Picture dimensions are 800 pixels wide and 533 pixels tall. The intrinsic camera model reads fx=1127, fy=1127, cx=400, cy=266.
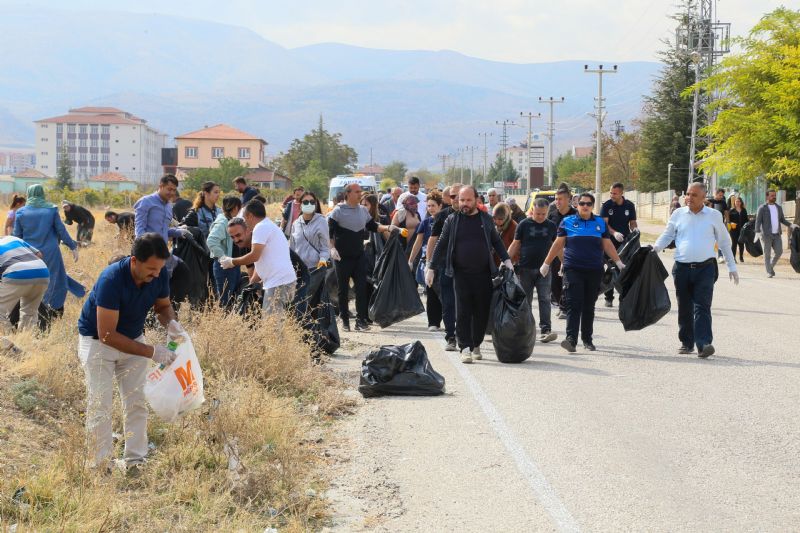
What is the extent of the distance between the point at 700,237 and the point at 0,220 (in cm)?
3436

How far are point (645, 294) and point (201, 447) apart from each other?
725 centimetres

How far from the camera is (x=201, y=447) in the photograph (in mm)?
7496

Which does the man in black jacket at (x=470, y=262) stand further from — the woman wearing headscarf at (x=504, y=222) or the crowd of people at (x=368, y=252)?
the woman wearing headscarf at (x=504, y=222)

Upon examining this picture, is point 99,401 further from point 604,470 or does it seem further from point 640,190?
point 640,190

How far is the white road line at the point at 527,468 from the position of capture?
618cm

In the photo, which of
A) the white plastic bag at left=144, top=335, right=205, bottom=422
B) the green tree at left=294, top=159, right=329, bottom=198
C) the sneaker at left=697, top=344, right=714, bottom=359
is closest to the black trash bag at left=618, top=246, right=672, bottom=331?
the sneaker at left=697, top=344, right=714, bottom=359

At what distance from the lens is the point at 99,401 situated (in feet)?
22.6

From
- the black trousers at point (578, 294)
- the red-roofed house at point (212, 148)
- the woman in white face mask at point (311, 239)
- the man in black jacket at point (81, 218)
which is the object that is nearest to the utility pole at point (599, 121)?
the man in black jacket at point (81, 218)

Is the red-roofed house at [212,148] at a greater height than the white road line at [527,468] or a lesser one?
greater

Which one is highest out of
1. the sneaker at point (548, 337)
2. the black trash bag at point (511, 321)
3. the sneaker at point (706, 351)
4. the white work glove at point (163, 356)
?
the white work glove at point (163, 356)

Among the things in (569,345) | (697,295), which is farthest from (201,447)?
(697,295)

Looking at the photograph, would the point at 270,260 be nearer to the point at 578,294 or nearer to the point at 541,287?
the point at 578,294

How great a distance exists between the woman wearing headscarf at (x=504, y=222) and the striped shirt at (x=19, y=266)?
19.4 feet

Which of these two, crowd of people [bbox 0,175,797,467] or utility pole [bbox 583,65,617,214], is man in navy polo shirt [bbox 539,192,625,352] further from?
utility pole [bbox 583,65,617,214]
